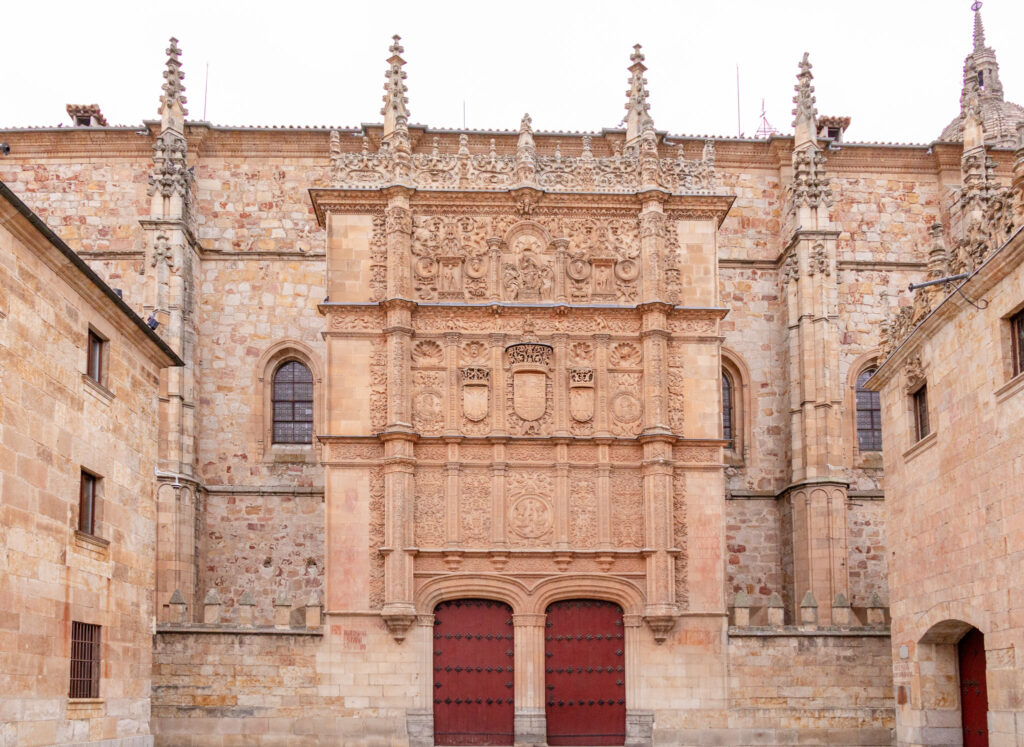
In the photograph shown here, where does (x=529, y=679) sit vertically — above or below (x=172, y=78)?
below

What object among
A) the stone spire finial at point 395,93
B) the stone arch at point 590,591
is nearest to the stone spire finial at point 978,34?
the stone spire finial at point 395,93

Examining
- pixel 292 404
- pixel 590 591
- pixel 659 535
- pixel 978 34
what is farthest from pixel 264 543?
pixel 978 34

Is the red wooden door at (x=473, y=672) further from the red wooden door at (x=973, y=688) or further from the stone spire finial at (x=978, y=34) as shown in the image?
the stone spire finial at (x=978, y=34)

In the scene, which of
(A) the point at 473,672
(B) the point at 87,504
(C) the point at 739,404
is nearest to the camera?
(B) the point at 87,504

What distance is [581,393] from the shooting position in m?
27.7

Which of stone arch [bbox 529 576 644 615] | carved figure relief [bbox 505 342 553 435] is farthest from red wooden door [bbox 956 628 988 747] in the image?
carved figure relief [bbox 505 342 553 435]

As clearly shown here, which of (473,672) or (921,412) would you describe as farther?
(473,672)

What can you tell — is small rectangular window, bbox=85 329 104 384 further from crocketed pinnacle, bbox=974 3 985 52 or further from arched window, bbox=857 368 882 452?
crocketed pinnacle, bbox=974 3 985 52

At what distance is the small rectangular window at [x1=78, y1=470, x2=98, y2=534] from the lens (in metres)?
20.2

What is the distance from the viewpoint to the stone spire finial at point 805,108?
111ft

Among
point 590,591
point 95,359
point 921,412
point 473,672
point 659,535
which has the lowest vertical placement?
point 473,672

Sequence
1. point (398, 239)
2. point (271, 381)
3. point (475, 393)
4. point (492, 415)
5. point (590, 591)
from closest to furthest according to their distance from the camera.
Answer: point (590, 591), point (492, 415), point (475, 393), point (398, 239), point (271, 381)

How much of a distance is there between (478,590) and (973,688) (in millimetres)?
10013

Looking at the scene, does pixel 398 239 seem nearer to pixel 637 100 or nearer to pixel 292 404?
pixel 637 100
